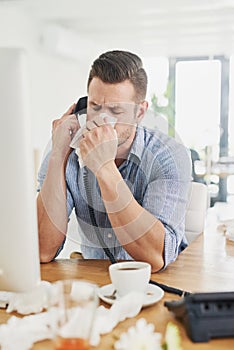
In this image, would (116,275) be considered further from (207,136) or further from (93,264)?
(207,136)

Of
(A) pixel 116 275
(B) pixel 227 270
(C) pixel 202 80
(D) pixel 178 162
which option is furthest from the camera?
(C) pixel 202 80

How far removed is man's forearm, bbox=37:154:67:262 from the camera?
1.48m

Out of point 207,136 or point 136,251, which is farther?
point 207,136

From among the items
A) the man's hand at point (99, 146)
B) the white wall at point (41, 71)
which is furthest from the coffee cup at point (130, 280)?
the white wall at point (41, 71)

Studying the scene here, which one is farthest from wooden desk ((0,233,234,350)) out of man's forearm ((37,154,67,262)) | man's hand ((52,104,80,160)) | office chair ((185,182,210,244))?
man's hand ((52,104,80,160))

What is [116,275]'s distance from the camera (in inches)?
39.5

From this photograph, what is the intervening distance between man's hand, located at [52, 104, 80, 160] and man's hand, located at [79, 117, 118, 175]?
157 millimetres

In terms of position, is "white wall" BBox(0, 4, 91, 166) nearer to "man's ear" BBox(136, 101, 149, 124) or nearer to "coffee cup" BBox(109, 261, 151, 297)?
"man's ear" BBox(136, 101, 149, 124)

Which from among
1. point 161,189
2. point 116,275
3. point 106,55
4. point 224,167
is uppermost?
point 106,55

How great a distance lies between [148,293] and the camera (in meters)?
1.05

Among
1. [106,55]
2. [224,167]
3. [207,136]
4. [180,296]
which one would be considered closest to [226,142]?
[207,136]

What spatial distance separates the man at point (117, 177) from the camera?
51.8 inches

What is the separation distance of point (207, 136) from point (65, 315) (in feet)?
21.9

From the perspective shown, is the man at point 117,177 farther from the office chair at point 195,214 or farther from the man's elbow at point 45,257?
the office chair at point 195,214
